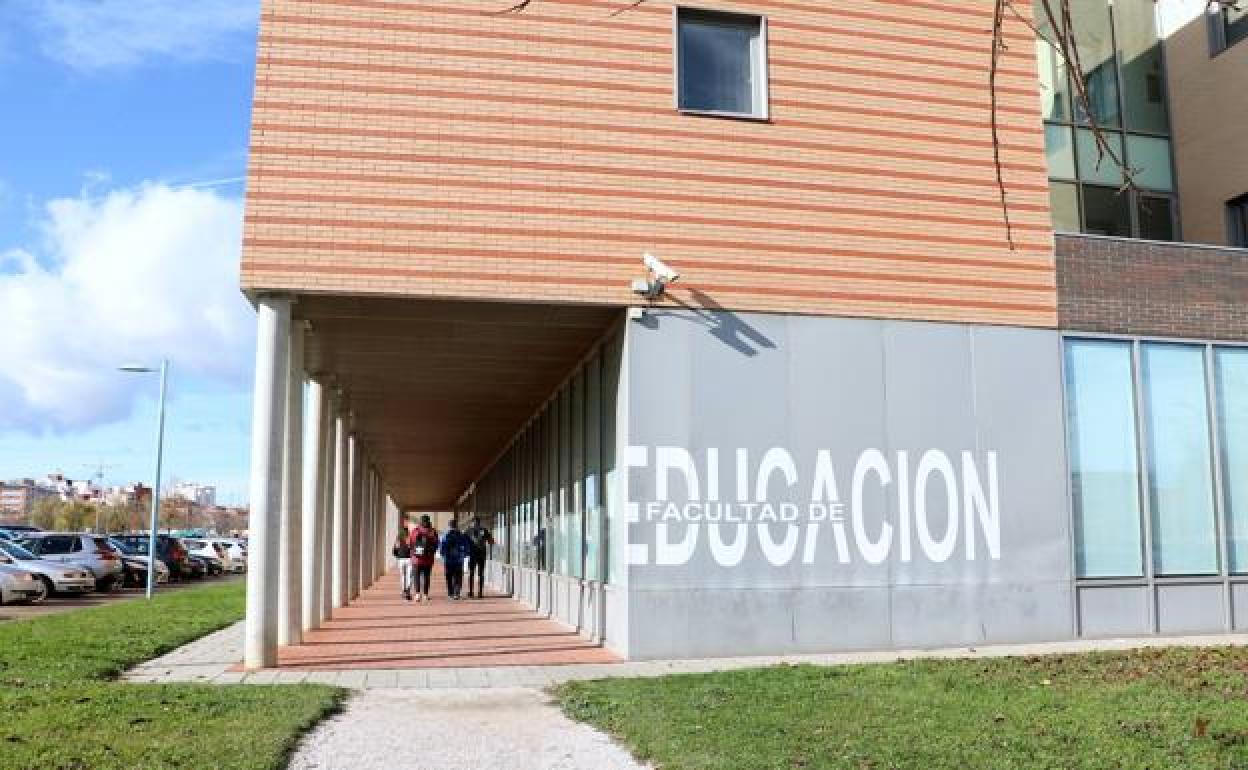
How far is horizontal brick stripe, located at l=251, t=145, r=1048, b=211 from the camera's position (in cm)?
1150

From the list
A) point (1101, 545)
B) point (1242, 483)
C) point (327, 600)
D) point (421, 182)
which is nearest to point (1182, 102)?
point (1242, 483)

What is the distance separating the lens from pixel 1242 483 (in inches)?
555

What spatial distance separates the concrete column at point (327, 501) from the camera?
55.7 feet

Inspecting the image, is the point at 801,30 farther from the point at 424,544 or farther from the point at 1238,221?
the point at 424,544

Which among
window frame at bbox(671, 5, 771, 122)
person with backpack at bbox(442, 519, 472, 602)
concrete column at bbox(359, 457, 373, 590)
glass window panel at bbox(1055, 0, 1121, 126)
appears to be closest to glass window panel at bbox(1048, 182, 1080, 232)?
glass window panel at bbox(1055, 0, 1121, 126)

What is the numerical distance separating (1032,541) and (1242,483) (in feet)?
11.2

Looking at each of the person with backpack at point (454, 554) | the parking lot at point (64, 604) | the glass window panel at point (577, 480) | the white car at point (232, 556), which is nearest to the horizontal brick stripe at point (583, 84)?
the glass window panel at point (577, 480)

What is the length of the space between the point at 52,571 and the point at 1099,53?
967 inches

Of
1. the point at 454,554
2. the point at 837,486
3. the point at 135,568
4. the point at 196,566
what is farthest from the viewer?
the point at 196,566

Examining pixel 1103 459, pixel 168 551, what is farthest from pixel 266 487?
pixel 168 551

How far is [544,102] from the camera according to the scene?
40.0 feet

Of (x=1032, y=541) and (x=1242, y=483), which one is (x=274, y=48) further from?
(x=1242, y=483)

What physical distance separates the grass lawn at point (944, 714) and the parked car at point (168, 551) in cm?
2979

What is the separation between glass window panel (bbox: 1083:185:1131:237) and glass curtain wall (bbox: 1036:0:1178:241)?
15 mm
